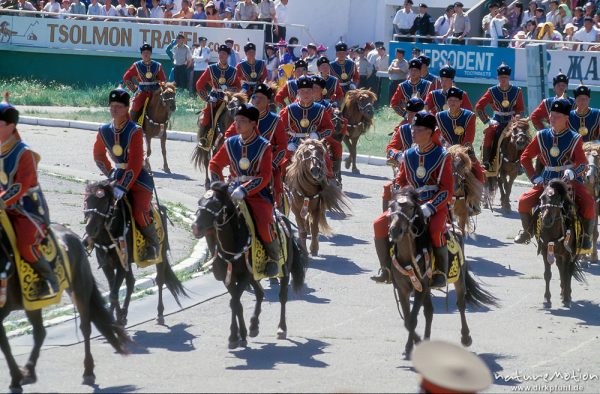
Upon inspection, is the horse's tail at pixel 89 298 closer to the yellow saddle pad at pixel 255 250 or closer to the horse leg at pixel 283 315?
the yellow saddle pad at pixel 255 250

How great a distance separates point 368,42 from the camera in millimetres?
32188

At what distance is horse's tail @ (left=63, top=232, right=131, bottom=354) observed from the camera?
9.95 meters

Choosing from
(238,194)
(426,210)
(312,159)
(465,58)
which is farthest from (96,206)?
(465,58)

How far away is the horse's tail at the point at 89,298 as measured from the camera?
9.95 meters

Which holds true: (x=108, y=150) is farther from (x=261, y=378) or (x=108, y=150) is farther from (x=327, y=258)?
(x=327, y=258)

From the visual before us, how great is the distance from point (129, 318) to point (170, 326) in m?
0.50

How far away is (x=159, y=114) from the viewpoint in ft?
71.9

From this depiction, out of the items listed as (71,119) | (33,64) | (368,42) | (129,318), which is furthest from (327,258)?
(33,64)

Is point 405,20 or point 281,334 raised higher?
point 405,20

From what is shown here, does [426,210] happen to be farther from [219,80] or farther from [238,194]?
[219,80]

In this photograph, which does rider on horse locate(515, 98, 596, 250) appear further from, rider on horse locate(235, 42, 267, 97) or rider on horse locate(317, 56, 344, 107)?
rider on horse locate(235, 42, 267, 97)

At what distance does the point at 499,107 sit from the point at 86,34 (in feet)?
54.1

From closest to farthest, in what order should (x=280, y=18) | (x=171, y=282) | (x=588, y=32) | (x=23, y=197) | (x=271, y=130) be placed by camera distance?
(x=23, y=197)
(x=171, y=282)
(x=271, y=130)
(x=588, y=32)
(x=280, y=18)

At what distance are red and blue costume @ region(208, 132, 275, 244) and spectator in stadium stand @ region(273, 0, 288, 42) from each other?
64.8 feet
